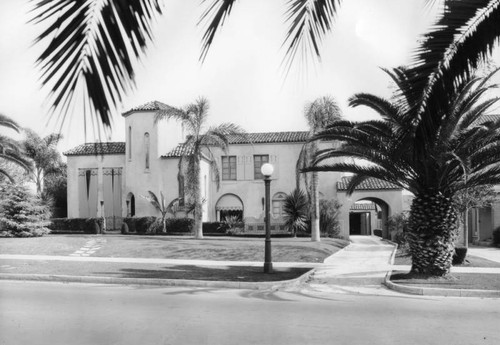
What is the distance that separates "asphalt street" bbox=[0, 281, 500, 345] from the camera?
7000 mm

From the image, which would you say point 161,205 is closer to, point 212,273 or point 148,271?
point 148,271

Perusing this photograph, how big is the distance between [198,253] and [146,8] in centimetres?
1887

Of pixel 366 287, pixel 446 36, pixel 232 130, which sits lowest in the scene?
pixel 366 287

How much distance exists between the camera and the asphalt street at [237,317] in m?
7.00

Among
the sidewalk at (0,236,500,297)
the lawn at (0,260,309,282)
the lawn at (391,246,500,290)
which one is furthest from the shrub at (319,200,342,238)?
the lawn at (391,246,500,290)

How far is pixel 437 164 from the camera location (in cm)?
1285

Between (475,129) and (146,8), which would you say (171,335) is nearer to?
(146,8)

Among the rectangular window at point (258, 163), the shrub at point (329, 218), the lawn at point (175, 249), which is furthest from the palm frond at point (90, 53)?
the rectangular window at point (258, 163)

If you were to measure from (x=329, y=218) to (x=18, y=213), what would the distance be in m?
18.6

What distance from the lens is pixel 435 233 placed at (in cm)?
1322

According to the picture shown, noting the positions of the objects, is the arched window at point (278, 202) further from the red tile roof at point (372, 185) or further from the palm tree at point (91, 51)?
the palm tree at point (91, 51)

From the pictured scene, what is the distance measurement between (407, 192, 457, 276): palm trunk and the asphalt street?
205 centimetres

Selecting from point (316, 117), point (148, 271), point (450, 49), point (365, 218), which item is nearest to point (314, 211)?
point (316, 117)

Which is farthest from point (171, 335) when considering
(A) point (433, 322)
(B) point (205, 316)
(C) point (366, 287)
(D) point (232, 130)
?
(D) point (232, 130)
